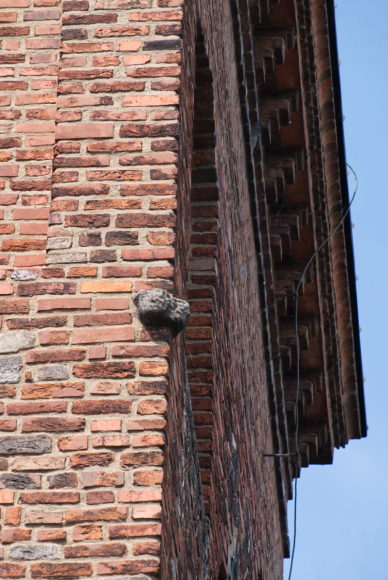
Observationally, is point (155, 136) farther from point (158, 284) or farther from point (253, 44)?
point (253, 44)

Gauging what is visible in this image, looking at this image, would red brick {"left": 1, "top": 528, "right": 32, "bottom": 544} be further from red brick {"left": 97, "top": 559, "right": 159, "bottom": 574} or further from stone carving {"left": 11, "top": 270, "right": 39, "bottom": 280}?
stone carving {"left": 11, "top": 270, "right": 39, "bottom": 280}

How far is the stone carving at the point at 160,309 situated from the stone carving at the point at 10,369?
52 cm

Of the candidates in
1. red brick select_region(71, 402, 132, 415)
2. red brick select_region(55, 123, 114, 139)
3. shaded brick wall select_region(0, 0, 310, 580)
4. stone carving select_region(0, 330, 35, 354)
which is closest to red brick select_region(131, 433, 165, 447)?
shaded brick wall select_region(0, 0, 310, 580)

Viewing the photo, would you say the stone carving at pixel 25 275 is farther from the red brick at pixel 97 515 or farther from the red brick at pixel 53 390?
the red brick at pixel 97 515

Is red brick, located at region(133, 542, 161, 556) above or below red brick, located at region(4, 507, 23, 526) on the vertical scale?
below

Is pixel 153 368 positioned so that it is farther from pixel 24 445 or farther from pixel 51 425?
pixel 24 445

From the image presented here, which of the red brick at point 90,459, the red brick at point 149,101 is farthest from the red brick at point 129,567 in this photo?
the red brick at point 149,101

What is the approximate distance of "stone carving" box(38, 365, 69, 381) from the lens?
3.47 meters

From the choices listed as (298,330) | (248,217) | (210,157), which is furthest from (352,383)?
(210,157)

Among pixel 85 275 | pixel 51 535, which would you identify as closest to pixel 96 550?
pixel 51 535

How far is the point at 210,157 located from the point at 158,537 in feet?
9.35

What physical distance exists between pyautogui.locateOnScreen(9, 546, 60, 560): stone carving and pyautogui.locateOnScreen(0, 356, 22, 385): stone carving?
0.66m

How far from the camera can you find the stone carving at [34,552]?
3141mm

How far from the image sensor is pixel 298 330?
31.8ft
